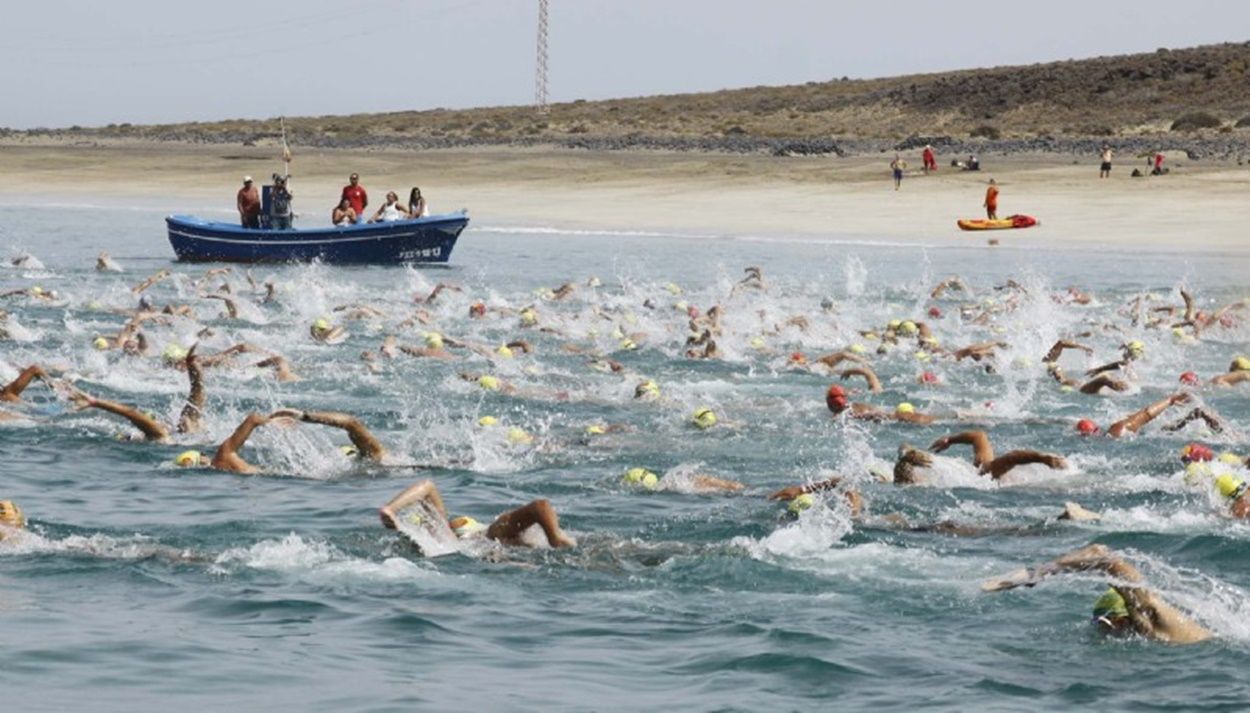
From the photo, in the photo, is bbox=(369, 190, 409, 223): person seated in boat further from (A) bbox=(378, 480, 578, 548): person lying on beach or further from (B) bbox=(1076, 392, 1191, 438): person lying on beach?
(A) bbox=(378, 480, 578, 548): person lying on beach

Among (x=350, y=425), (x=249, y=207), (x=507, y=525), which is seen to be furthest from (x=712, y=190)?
(x=507, y=525)

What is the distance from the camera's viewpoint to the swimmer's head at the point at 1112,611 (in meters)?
10.7

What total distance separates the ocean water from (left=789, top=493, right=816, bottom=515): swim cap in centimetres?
15

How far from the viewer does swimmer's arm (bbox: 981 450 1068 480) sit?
48.2 ft

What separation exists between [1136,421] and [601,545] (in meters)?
5.98

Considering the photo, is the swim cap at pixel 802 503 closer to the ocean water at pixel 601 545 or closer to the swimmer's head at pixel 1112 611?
the ocean water at pixel 601 545

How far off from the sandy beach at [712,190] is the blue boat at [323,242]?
9.61m

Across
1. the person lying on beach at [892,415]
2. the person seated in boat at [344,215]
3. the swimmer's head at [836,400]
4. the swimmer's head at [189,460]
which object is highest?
the person seated in boat at [344,215]

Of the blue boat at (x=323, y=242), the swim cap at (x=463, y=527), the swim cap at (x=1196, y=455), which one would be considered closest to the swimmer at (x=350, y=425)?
the swim cap at (x=463, y=527)

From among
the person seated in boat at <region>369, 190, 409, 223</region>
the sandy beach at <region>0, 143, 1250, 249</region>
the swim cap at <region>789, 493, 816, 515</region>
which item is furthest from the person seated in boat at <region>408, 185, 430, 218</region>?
the swim cap at <region>789, 493, 816, 515</region>

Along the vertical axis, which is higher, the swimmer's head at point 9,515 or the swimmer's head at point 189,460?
the swimmer's head at point 9,515

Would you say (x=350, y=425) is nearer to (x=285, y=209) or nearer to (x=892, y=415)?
(x=892, y=415)

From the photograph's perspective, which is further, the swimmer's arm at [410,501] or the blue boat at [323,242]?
the blue boat at [323,242]

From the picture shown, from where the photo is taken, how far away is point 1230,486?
46.8 ft
